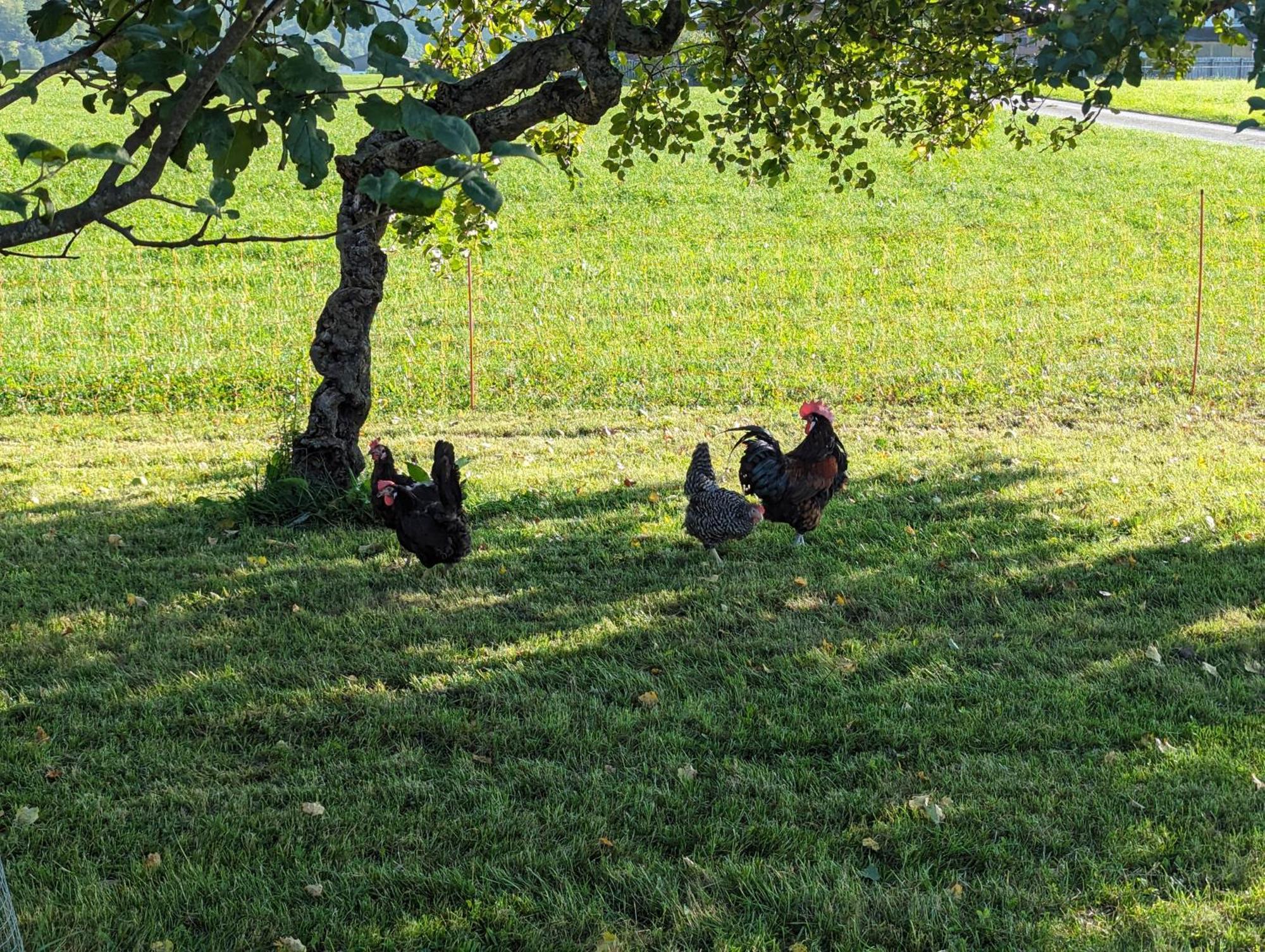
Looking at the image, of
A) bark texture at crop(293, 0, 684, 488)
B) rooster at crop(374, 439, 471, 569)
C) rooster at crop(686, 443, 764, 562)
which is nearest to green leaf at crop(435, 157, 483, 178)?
bark texture at crop(293, 0, 684, 488)

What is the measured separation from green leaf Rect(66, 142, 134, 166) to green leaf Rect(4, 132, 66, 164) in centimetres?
2

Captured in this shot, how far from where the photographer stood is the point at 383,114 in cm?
216

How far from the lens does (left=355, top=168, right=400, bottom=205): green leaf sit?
192cm

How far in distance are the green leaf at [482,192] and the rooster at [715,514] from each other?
4814 millimetres

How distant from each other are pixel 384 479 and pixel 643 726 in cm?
276

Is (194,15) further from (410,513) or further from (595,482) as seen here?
(595,482)

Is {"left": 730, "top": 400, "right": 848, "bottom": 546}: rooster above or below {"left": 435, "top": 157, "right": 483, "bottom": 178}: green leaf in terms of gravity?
below

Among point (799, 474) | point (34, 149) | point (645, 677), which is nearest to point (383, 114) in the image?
point (34, 149)

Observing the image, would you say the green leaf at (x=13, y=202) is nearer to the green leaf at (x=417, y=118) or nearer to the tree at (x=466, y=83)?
the tree at (x=466, y=83)

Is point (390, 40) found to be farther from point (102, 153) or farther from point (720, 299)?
point (720, 299)

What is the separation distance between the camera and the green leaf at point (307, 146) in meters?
2.34

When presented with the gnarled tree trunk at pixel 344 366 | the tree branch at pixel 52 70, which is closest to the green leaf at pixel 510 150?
the tree branch at pixel 52 70

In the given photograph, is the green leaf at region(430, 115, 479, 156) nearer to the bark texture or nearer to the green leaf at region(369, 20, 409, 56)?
the green leaf at region(369, 20, 409, 56)

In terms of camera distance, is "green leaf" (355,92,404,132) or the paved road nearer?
"green leaf" (355,92,404,132)
